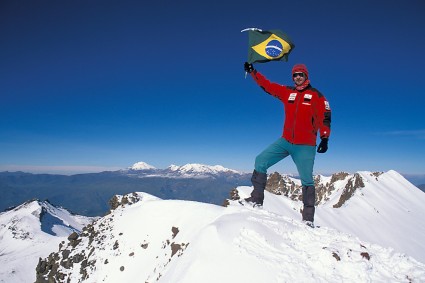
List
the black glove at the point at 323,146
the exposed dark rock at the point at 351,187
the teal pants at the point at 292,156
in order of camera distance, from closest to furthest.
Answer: the black glove at the point at 323,146 < the teal pants at the point at 292,156 < the exposed dark rock at the point at 351,187

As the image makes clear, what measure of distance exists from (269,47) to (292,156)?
4.67 meters

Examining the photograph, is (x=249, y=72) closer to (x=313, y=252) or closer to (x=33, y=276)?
(x=313, y=252)

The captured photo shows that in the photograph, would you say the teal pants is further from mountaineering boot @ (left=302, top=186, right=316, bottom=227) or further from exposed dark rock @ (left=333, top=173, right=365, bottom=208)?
exposed dark rock @ (left=333, top=173, right=365, bottom=208)

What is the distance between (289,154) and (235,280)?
501 centimetres

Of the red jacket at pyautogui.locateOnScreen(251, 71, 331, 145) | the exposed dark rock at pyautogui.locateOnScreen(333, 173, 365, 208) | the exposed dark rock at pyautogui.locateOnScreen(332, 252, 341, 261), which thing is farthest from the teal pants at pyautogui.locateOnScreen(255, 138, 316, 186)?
the exposed dark rock at pyautogui.locateOnScreen(333, 173, 365, 208)

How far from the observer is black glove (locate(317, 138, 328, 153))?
9.72 metres

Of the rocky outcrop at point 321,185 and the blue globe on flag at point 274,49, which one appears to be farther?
the rocky outcrop at point 321,185

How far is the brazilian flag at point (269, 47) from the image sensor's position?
12008mm

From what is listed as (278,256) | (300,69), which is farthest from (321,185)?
(278,256)

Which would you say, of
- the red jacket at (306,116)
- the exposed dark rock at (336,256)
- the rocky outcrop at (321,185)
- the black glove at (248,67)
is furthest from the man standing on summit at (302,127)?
the rocky outcrop at (321,185)

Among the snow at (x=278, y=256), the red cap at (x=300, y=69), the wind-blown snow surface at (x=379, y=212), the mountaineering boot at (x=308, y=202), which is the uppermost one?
the red cap at (x=300, y=69)

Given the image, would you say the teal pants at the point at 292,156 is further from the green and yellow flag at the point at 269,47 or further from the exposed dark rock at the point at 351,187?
the exposed dark rock at the point at 351,187

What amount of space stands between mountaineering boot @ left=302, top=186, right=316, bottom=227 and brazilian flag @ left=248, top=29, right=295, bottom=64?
17.5 ft

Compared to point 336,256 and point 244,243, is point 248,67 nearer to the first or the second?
point 244,243
